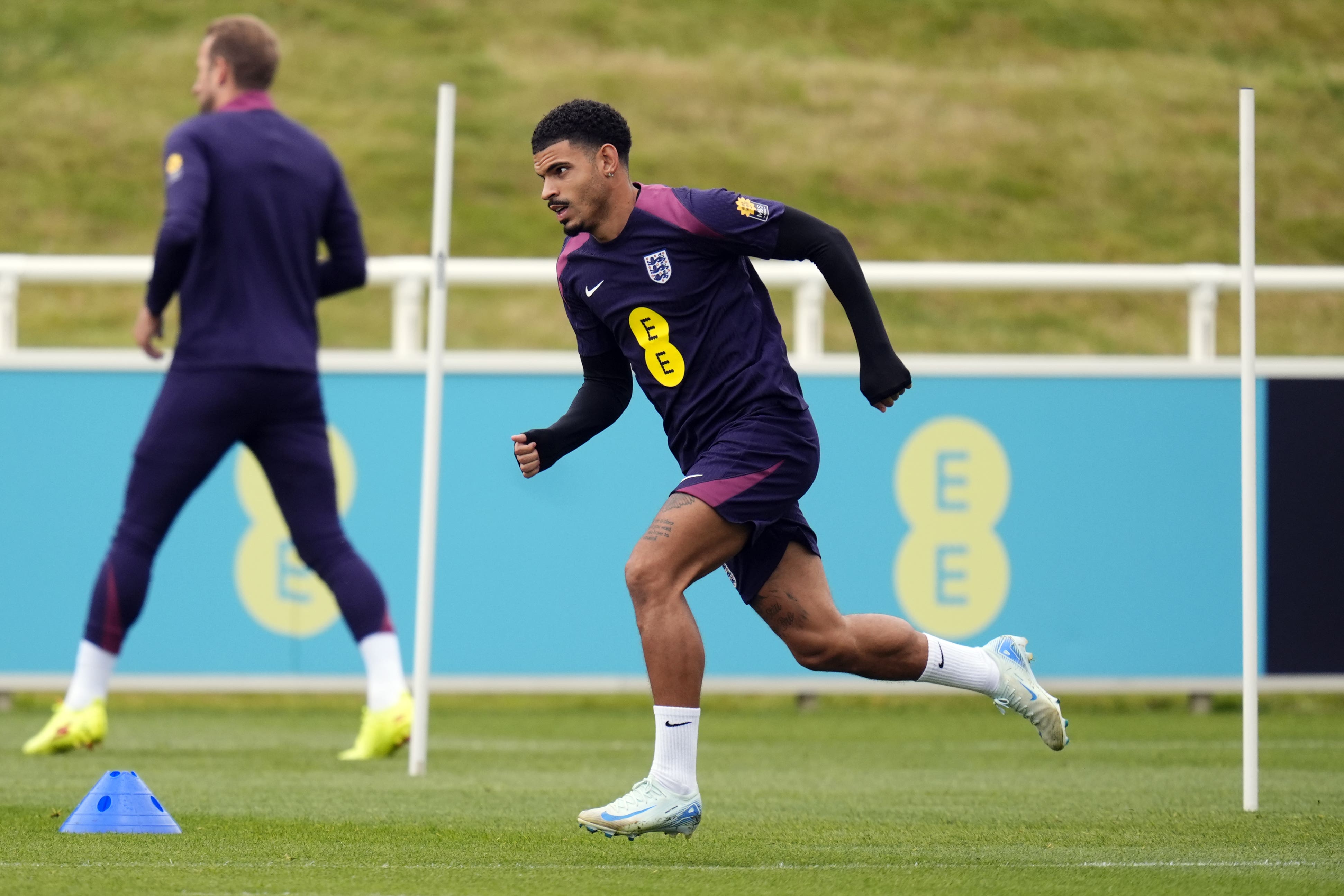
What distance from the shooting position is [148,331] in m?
6.20

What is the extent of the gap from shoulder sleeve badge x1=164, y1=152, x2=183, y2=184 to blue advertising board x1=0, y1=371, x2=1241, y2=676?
2.32 metres

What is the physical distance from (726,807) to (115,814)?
1.65 m

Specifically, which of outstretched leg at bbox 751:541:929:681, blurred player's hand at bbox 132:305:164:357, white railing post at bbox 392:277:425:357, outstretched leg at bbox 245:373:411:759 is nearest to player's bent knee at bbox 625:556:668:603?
outstretched leg at bbox 751:541:929:681

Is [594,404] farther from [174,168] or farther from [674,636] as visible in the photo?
[174,168]

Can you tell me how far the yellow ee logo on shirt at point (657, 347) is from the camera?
4.54 m

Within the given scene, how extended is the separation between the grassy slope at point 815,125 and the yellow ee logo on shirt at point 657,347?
1686 cm

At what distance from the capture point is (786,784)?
5.99m

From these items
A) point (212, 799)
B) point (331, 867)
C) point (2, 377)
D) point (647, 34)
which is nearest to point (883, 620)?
point (331, 867)

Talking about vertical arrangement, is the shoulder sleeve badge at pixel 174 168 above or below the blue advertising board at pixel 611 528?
above

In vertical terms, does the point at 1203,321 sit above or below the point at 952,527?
above

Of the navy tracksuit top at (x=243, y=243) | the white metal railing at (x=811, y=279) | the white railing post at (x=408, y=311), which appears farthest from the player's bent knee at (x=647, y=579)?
the white railing post at (x=408, y=311)

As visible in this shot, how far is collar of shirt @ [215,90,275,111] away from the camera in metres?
6.42

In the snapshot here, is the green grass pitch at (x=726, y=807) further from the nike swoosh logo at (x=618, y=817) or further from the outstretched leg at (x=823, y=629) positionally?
the outstretched leg at (x=823, y=629)

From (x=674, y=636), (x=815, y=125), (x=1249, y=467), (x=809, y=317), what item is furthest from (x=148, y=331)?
(x=815, y=125)
